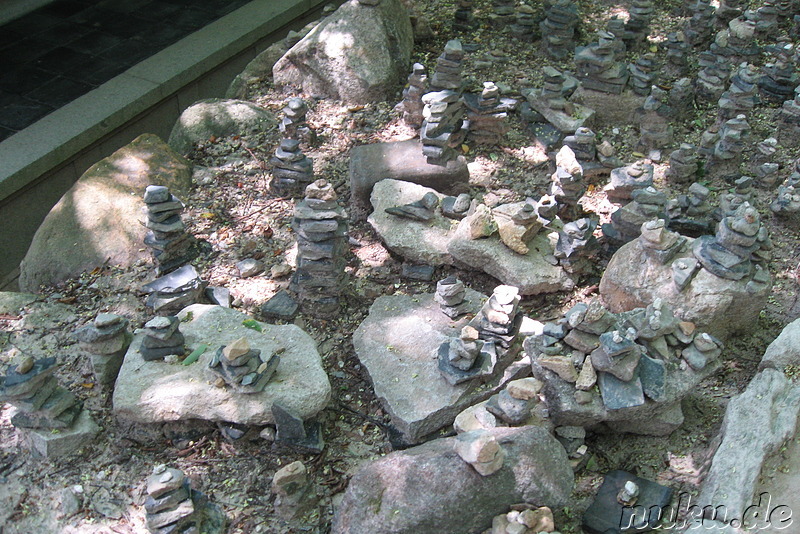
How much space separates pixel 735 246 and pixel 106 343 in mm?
4386

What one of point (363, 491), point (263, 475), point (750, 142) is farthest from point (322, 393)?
point (750, 142)

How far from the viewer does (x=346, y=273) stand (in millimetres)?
6125

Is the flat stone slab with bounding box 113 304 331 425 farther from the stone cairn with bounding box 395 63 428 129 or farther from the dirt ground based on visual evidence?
the stone cairn with bounding box 395 63 428 129

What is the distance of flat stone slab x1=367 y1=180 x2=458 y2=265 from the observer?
6277mm

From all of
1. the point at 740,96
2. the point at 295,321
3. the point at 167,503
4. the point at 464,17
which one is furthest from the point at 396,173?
the point at 464,17

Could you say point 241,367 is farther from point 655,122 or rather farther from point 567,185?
point 655,122

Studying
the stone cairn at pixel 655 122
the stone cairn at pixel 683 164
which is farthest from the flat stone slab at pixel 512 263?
the stone cairn at pixel 655 122

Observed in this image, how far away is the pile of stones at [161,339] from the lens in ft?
16.9

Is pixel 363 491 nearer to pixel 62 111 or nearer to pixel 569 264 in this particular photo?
pixel 569 264

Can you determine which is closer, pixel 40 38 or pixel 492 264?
pixel 492 264

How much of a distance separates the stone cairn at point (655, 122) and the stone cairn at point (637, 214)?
1459mm

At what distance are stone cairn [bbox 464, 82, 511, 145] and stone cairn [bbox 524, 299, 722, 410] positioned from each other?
316cm

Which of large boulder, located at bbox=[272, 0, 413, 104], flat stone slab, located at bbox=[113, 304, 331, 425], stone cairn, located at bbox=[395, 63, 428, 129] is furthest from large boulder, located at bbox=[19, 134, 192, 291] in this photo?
stone cairn, located at bbox=[395, 63, 428, 129]

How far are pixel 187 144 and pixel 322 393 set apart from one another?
400cm
